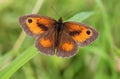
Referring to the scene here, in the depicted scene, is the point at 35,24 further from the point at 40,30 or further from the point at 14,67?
the point at 14,67

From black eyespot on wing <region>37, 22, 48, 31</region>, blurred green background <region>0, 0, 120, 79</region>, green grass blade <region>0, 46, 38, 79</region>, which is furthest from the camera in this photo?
blurred green background <region>0, 0, 120, 79</region>

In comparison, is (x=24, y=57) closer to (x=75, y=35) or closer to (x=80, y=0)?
(x=75, y=35)

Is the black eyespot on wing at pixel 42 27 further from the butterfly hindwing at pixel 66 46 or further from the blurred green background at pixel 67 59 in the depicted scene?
the blurred green background at pixel 67 59

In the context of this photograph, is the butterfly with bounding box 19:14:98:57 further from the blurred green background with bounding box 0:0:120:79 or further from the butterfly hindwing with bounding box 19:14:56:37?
the blurred green background with bounding box 0:0:120:79

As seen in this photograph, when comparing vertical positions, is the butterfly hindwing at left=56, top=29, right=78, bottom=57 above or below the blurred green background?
below

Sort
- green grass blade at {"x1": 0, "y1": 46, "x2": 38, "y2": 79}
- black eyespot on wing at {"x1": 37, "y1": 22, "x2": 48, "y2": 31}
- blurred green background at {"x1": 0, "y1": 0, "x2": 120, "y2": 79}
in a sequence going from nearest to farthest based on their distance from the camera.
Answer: green grass blade at {"x1": 0, "y1": 46, "x2": 38, "y2": 79}, black eyespot on wing at {"x1": 37, "y1": 22, "x2": 48, "y2": 31}, blurred green background at {"x1": 0, "y1": 0, "x2": 120, "y2": 79}

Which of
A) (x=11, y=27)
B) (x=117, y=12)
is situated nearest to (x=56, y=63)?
(x=11, y=27)

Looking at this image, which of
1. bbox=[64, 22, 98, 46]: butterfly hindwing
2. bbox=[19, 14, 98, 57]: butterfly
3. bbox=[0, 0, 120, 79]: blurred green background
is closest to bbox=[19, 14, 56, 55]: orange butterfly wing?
bbox=[19, 14, 98, 57]: butterfly

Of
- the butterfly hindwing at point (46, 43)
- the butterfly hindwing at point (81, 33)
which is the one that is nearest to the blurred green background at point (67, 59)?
the butterfly hindwing at point (81, 33)
